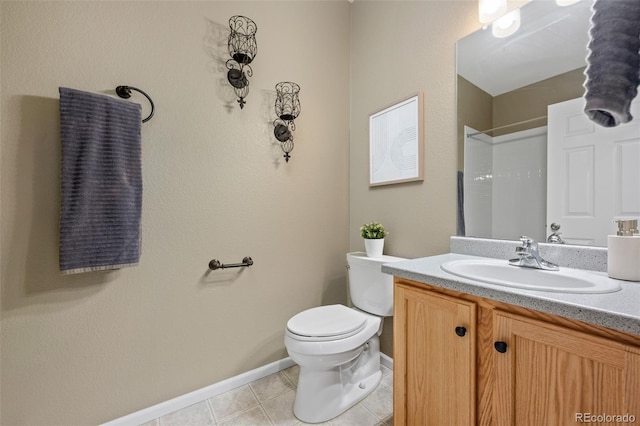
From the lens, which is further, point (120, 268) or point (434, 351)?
point (120, 268)

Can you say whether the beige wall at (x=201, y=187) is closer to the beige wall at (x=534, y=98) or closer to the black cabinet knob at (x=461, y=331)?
the beige wall at (x=534, y=98)

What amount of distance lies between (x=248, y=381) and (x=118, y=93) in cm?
174

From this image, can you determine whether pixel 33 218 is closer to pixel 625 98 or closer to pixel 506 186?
pixel 506 186

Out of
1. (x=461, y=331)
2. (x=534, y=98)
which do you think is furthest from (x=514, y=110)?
(x=461, y=331)

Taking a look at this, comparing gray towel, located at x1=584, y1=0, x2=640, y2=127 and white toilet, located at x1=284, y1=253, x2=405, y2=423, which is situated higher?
gray towel, located at x1=584, y1=0, x2=640, y2=127

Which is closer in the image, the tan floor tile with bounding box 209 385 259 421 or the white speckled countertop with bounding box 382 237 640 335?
the white speckled countertop with bounding box 382 237 640 335

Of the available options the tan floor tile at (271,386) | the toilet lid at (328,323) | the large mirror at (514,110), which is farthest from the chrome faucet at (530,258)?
the tan floor tile at (271,386)

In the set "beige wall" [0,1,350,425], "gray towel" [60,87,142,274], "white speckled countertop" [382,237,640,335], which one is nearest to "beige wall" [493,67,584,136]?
"white speckled countertop" [382,237,640,335]

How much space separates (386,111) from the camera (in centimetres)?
179

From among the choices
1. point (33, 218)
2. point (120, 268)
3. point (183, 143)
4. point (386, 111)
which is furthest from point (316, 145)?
point (33, 218)

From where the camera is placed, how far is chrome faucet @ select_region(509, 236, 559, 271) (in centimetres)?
102

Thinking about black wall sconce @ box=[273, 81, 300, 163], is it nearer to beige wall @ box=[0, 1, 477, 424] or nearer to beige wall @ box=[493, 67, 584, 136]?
beige wall @ box=[0, 1, 477, 424]

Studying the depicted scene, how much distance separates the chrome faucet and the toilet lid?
79cm

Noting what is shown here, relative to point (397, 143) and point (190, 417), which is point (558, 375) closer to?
point (397, 143)
